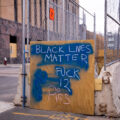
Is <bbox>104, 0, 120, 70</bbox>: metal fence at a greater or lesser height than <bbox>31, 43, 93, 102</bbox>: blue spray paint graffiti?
greater

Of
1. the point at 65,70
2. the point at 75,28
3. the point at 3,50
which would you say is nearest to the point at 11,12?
the point at 3,50

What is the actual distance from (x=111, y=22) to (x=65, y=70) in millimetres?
1969

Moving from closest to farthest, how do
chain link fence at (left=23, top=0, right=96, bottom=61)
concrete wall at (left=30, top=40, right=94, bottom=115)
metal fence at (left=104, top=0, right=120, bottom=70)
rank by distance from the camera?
concrete wall at (left=30, top=40, right=94, bottom=115) → metal fence at (left=104, top=0, right=120, bottom=70) → chain link fence at (left=23, top=0, right=96, bottom=61)

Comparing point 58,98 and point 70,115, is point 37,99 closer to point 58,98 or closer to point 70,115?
point 58,98

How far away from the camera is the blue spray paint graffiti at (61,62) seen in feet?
16.1

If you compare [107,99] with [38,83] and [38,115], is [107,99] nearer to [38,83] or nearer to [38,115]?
[38,115]

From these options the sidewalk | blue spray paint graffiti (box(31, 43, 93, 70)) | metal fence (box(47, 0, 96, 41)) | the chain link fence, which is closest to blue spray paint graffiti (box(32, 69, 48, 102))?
blue spray paint graffiti (box(31, 43, 93, 70))

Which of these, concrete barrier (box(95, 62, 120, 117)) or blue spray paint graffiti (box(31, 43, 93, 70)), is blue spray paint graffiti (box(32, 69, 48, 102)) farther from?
concrete barrier (box(95, 62, 120, 117))

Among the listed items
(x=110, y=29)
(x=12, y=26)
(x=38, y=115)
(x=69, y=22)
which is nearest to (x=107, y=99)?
(x=38, y=115)

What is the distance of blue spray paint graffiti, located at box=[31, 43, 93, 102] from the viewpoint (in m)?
4.90

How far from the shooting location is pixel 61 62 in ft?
16.8

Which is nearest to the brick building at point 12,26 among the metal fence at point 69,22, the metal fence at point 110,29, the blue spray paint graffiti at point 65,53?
the metal fence at point 69,22

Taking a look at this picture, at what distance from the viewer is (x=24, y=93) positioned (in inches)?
216

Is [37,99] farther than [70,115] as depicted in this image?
Yes
